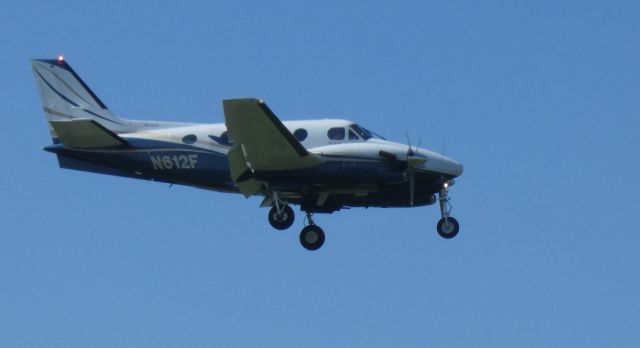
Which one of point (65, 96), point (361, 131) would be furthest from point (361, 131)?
point (65, 96)

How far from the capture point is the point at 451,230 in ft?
128

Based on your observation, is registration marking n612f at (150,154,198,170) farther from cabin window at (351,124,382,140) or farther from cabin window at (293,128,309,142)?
cabin window at (351,124,382,140)

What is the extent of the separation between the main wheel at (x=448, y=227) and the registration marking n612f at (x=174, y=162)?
7849 mm

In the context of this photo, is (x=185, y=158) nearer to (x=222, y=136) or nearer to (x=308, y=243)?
(x=222, y=136)

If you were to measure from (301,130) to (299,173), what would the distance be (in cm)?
154

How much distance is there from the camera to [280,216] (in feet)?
125

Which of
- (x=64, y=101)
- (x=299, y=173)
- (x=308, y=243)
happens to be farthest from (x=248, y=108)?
(x=64, y=101)

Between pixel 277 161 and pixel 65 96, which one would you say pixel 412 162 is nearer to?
pixel 277 161

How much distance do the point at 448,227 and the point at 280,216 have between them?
524 cm

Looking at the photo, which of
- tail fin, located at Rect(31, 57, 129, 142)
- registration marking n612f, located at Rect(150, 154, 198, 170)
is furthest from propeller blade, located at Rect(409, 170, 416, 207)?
tail fin, located at Rect(31, 57, 129, 142)

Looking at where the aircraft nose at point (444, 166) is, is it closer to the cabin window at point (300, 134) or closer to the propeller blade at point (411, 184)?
the propeller blade at point (411, 184)

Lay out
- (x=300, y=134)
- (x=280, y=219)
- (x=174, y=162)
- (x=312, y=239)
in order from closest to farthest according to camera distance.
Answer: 1. (x=280, y=219)
2. (x=300, y=134)
3. (x=174, y=162)
4. (x=312, y=239)

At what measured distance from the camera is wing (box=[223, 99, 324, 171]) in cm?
3559

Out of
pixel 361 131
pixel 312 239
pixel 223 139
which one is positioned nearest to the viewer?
pixel 361 131
